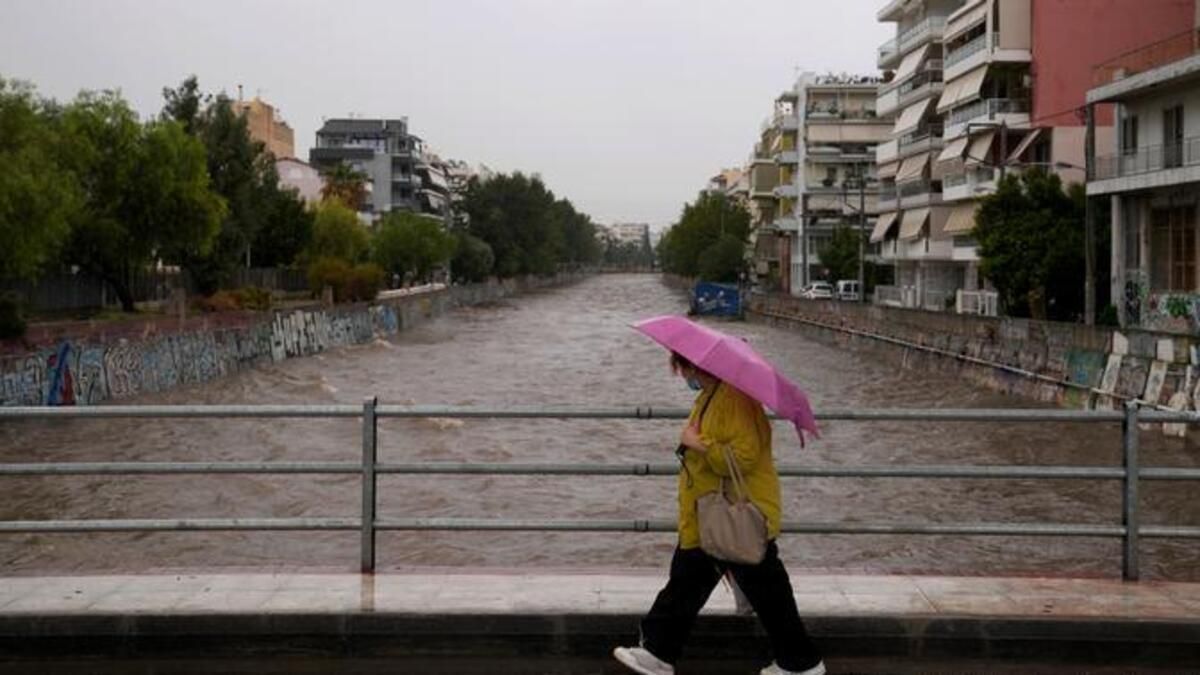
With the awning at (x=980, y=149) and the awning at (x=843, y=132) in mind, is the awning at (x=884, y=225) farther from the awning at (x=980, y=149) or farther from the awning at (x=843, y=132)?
the awning at (x=843, y=132)

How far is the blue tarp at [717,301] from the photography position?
88.1 meters

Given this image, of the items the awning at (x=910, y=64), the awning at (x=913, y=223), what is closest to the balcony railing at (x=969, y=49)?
the awning at (x=910, y=64)

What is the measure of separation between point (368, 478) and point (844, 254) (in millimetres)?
78594

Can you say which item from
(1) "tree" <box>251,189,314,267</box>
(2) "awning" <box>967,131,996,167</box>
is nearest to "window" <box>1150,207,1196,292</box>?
(2) "awning" <box>967,131,996,167</box>

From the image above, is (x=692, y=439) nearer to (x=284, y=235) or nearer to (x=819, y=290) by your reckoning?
(x=284, y=235)

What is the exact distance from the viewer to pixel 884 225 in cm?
7506

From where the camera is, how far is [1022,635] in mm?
6266

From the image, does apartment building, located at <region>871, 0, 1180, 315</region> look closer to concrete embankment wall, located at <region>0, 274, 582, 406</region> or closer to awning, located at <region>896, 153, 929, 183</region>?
awning, located at <region>896, 153, 929, 183</region>

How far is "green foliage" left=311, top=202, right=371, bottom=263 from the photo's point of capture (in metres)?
85.3

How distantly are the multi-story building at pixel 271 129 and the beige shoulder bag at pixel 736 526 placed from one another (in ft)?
399

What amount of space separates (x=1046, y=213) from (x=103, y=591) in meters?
41.8

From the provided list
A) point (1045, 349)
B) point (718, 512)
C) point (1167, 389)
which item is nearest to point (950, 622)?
point (718, 512)

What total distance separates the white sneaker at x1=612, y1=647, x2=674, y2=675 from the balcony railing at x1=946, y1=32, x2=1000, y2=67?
177 feet

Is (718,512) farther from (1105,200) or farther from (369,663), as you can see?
(1105,200)
